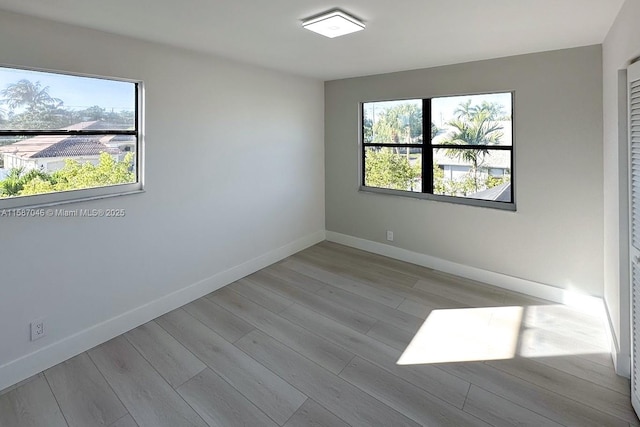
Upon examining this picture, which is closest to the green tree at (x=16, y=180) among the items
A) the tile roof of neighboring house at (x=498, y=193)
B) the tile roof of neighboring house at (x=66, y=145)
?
the tile roof of neighboring house at (x=66, y=145)

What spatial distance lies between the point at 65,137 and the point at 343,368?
260 cm

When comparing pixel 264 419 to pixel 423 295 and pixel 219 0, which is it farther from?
pixel 219 0

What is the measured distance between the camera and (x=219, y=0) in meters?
1.98

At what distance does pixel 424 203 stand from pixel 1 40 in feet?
13.0

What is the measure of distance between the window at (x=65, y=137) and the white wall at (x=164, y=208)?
0.11 meters

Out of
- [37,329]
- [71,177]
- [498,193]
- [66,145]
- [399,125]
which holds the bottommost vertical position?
[37,329]

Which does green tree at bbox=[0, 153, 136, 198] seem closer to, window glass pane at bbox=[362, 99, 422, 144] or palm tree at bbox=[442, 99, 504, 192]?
window glass pane at bbox=[362, 99, 422, 144]

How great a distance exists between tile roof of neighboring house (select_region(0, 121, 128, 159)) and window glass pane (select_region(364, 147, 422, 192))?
3051 millimetres

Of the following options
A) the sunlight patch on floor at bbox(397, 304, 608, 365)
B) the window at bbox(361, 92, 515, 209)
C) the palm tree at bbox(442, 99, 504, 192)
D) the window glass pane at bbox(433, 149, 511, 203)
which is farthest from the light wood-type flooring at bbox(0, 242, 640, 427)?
the palm tree at bbox(442, 99, 504, 192)

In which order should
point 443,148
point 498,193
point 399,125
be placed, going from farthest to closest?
point 399,125 < point 443,148 < point 498,193

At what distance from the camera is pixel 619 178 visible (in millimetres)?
2215

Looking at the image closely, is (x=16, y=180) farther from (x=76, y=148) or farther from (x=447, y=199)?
(x=447, y=199)

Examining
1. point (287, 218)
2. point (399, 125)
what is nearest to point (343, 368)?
point (287, 218)

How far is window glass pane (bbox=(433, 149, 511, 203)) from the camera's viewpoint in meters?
3.62
